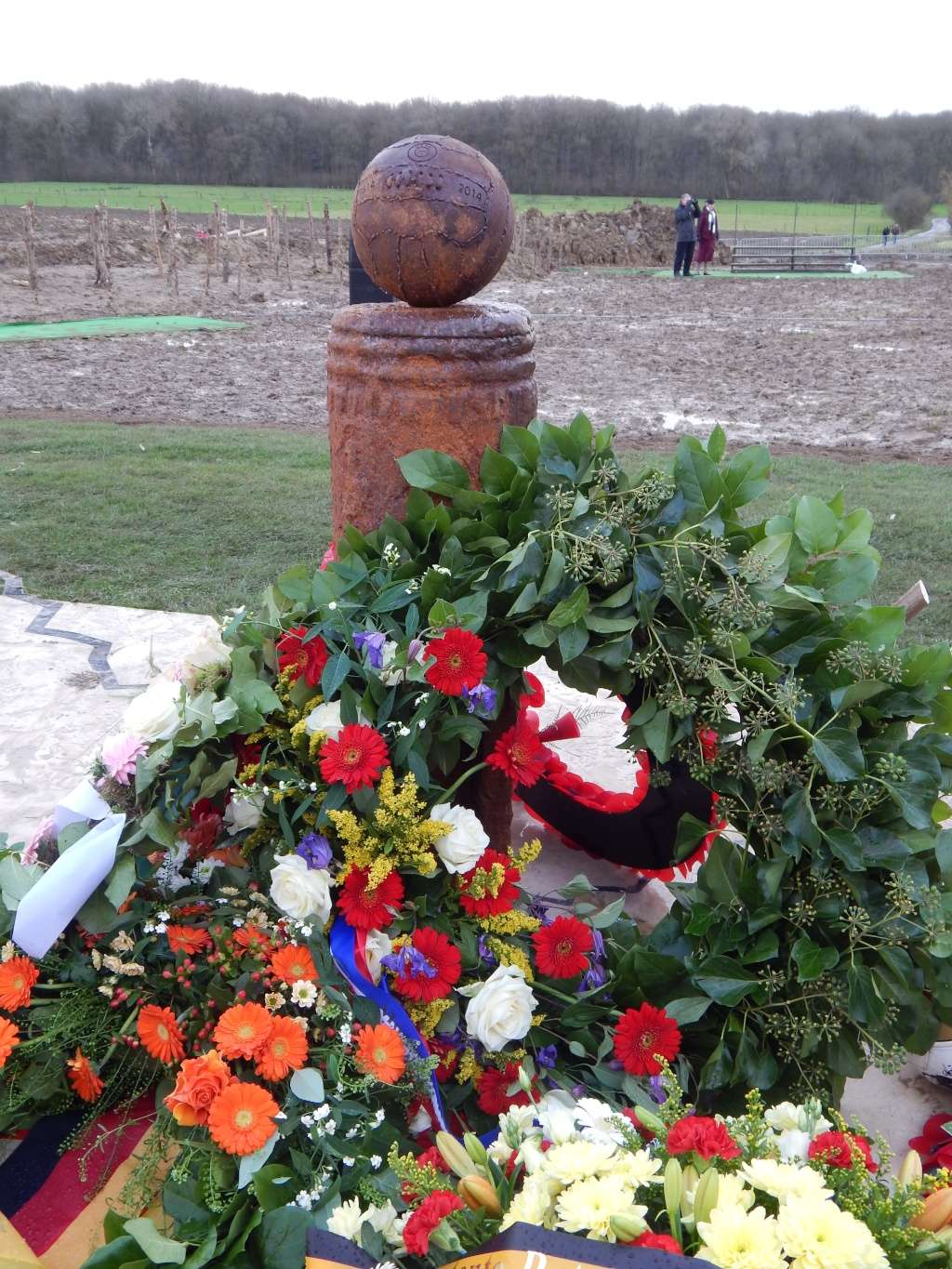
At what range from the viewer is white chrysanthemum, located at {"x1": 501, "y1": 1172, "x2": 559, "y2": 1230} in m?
1.19

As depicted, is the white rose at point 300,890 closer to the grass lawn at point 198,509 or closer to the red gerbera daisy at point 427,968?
the red gerbera daisy at point 427,968

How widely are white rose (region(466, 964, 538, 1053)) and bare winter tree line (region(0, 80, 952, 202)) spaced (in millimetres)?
53764

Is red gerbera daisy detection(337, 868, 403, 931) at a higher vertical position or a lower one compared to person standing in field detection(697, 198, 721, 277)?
lower

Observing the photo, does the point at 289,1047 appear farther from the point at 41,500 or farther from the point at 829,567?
the point at 41,500

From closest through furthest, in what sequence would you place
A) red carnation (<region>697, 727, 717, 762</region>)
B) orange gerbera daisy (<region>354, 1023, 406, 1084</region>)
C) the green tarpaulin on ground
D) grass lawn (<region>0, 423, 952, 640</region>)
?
1. orange gerbera daisy (<region>354, 1023, 406, 1084</region>)
2. red carnation (<region>697, 727, 717, 762</region>)
3. grass lawn (<region>0, 423, 952, 640</region>)
4. the green tarpaulin on ground

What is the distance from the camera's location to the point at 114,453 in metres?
7.46

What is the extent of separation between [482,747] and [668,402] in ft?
27.6

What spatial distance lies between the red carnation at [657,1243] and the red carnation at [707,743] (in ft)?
2.90

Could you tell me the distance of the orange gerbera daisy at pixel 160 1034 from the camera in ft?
5.57

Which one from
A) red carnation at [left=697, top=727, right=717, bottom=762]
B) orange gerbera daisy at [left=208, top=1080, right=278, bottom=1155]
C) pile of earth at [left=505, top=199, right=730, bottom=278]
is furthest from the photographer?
pile of earth at [left=505, top=199, right=730, bottom=278]

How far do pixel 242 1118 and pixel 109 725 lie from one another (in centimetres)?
218

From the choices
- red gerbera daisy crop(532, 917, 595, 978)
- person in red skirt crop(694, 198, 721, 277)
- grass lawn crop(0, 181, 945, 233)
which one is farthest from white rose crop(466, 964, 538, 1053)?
grass lawn crop(0, 181, 945, 233)

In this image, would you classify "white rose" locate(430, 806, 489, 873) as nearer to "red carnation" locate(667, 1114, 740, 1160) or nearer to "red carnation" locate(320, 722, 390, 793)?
"red carnation" locate(320, 722, 390, 793)

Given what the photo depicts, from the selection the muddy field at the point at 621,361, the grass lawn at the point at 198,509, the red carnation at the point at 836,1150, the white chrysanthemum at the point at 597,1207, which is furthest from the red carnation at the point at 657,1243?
the muddy field at the point at 621,361
